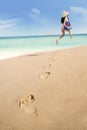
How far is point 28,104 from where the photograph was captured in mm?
3383

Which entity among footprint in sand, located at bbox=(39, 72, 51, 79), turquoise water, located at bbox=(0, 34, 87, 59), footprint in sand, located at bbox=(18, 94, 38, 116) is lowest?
turquoise water, located at bbox=(0, 34, 87, 59)

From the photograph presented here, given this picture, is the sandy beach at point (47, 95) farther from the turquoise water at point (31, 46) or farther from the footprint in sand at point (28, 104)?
the turquoise water at point (31, 46)

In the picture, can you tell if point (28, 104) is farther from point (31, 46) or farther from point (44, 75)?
point (31, 46)

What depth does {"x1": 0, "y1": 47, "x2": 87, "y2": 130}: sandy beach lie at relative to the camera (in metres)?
3.03

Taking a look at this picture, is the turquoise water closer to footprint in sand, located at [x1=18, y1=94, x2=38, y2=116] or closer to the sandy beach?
the sandy beach

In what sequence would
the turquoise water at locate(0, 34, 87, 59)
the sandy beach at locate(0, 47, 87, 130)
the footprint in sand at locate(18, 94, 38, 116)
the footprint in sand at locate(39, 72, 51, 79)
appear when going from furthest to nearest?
the turquoise water at locate(0, 34, 87, 59) → the footprint in sand at locate(39, 72, 51, 79) → the footprint in sand at locate(18, 94, 38, 116) → the sandy beach at locate(0, 47, 87, 130)

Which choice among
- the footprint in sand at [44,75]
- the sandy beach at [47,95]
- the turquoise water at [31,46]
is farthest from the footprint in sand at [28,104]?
the turquoise water at [31,46]

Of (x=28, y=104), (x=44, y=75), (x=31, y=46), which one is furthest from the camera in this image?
(x=31, y=46)

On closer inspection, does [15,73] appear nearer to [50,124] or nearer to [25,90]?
[25,90]

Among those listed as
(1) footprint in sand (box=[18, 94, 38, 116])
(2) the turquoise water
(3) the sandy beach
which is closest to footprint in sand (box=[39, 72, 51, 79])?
(3) the sandy beach

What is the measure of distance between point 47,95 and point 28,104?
25 cm

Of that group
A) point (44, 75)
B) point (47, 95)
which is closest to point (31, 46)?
point (44, 75)

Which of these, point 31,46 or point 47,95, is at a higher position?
point 47,95

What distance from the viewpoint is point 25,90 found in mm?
3672
